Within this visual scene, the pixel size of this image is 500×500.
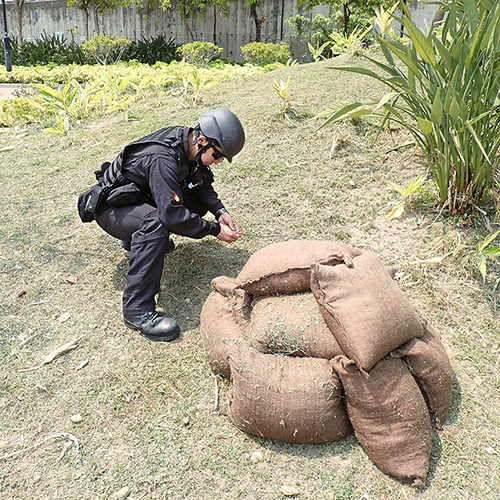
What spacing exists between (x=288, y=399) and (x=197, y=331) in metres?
0.90

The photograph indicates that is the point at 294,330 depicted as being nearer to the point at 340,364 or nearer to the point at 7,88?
the point at 340,364

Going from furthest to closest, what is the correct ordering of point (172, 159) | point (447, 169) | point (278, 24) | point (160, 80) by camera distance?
point (278, 24), point (160, 80), point (447, 169), point (172, 159)

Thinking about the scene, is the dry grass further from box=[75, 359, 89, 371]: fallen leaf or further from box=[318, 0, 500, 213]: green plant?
box=[318, 0, 500, 213]: green plant

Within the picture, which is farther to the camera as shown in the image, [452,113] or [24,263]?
[24,263]

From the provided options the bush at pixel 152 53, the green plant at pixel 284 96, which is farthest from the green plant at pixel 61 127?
the bush at pixel 152 53

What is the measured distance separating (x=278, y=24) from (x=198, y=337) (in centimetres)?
1459

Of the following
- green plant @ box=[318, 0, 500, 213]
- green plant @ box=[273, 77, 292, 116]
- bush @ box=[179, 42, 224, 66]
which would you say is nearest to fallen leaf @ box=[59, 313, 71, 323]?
green plant @ box=[318, 0, 500, 213]

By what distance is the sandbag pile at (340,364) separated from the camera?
2.00 metres

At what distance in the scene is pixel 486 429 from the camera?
227cm

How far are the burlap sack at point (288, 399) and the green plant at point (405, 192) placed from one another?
1558mm

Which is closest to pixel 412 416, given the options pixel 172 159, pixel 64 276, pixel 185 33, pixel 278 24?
pixel 172 159

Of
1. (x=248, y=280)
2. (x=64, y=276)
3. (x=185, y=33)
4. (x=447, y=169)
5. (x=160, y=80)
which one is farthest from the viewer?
(x=185, y=33)

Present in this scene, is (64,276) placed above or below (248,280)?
below

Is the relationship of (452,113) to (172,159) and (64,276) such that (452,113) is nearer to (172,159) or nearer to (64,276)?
(172,159)
